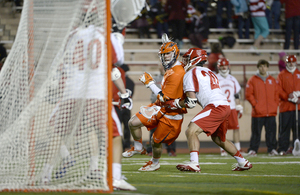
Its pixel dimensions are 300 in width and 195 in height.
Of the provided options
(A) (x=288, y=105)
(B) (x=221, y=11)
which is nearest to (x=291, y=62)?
(A) (x=288, y=105)

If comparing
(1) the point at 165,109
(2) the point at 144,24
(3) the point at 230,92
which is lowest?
(1) the point at 165,109

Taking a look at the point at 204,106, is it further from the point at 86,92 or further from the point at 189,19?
the point at 189,19

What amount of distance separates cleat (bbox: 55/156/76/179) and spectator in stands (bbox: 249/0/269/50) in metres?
10.4

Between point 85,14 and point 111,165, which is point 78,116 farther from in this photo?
point 85,14

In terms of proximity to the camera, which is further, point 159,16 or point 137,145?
point 159,16

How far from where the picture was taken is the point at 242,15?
42.5ft

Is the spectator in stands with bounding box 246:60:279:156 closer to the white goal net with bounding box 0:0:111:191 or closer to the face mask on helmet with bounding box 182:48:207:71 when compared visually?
the face mask on helmet with bounding box 182:48:207:71

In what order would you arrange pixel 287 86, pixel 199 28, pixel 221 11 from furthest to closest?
pixel 221 11
pixel 199 28
pixel 287 86

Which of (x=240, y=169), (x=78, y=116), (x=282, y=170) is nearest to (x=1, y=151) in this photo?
(x=78, y=116)

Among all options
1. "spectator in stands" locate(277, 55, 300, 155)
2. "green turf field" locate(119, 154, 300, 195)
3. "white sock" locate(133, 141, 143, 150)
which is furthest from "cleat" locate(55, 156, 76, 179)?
"spectator in stands" locate(277, 55, 300, 155)

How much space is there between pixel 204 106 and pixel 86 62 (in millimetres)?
2201

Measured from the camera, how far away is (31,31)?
158 inches

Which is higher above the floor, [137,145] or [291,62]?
[291,62]

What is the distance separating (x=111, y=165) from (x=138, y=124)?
2.18 meters
